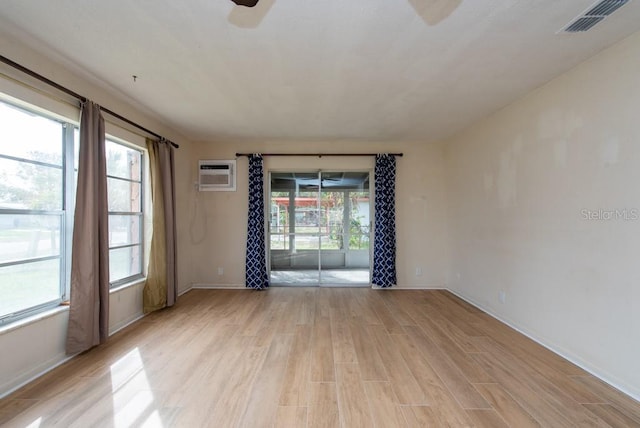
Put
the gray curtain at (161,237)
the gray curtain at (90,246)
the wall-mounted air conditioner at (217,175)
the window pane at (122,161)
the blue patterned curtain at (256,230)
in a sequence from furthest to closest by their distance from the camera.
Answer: the wall-mounted air conditioner at (217,175)
the blue patterned curtain at (256,230)
the gray curtain at (161,237)
the window pane at (122,161)
the gray curtain at (90,246)

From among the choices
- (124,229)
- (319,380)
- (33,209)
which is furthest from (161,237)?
(319,380)

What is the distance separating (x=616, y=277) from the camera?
2.05 meters

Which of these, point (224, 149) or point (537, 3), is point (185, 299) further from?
point (537, 3)

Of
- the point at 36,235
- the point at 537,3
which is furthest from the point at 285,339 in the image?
the point at 537,3

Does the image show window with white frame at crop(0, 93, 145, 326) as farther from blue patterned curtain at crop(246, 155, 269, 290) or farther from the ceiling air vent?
the ceiling air vent

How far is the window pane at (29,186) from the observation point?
2.05 m

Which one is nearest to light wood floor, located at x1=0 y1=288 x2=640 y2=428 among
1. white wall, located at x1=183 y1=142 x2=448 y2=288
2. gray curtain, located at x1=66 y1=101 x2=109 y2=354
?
gray curtain, located at x1=66 y1=101 x2=109 y2=354

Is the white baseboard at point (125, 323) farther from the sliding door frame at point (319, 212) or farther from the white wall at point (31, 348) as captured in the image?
the sliding door frame at point (319, 212)

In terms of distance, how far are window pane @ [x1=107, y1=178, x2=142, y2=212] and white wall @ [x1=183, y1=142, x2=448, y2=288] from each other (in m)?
1.27

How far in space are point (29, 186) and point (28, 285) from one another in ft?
2.65

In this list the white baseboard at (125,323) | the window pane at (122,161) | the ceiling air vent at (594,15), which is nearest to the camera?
the ceiling air vent at (594,15)

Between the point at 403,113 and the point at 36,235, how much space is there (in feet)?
12.9

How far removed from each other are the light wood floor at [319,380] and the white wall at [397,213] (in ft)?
4.79

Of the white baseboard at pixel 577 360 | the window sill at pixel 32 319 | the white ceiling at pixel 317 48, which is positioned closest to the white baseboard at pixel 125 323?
the window sill at pixel 32 319
